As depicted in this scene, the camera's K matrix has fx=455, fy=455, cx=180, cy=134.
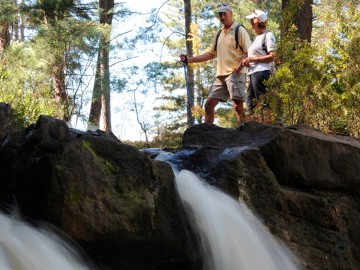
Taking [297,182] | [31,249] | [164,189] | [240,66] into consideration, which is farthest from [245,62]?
[31,249]

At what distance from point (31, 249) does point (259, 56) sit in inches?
176

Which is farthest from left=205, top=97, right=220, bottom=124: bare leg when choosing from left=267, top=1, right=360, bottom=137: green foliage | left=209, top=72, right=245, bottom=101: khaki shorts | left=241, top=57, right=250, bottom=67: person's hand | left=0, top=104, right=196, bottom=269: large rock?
left=0, top=104, right=196, bottom=269: large rock

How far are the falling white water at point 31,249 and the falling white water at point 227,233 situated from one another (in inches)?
45.2

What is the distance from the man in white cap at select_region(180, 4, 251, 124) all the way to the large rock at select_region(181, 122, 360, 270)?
4.04 feet

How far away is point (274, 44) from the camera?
6.29m

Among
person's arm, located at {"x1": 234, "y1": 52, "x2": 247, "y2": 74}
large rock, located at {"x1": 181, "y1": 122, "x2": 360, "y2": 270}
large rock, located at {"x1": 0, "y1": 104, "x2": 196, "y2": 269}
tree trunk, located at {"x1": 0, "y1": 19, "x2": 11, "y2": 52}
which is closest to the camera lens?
large rock, located at {"x1": 0, "y1": 104, "x2": 196, "y2": 269}

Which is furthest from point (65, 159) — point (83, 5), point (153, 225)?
point (83, 5)

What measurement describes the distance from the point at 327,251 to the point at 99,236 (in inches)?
93.7

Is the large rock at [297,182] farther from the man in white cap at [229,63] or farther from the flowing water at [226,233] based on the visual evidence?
the man in white cap at [229,63]

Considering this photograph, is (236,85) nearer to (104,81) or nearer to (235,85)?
(235,85)

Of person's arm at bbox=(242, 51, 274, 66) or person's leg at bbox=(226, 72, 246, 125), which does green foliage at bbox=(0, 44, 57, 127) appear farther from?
person's arm at bbox=(242, 51, 274, 66)

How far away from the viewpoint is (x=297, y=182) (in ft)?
16.2

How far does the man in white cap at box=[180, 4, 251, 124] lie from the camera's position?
21.2 feet

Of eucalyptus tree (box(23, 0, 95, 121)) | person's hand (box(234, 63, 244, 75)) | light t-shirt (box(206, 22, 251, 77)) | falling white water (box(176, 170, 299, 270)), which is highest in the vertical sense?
eucalyptus tree (box(23, 0, 95, 121))
